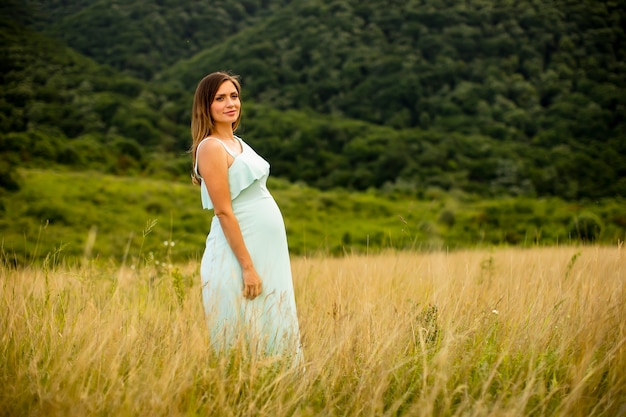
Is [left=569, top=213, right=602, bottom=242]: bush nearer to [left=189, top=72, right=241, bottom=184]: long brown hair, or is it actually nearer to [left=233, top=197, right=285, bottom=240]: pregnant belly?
[left=233, top=197, right=285, bottom=240]: pregnant belly

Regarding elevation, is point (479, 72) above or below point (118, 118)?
above

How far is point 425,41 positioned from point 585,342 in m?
64.8

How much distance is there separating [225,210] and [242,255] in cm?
22

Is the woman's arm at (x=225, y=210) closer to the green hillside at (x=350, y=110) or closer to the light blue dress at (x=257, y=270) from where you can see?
the light blue dress at (x=257, y=270)

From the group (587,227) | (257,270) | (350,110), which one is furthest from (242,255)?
(350,110)

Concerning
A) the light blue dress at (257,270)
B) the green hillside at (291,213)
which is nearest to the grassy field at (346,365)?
the light blue dress at (257,270)

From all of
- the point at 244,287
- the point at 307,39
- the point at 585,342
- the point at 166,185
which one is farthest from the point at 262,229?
the point at 307,39

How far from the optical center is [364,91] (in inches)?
2448

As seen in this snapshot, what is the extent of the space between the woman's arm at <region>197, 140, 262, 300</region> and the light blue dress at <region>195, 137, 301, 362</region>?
2.0 inches

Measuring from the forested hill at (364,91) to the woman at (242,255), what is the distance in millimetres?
43526

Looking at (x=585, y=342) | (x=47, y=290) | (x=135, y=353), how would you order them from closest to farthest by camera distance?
(x=135, y=353), (x=585, y=342), (x=47, y=290)

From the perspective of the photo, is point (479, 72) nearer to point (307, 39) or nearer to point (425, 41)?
point (425, 41)

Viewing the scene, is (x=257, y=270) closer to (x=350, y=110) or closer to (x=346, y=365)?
(x=346, y=365)

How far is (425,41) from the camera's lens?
209ft
